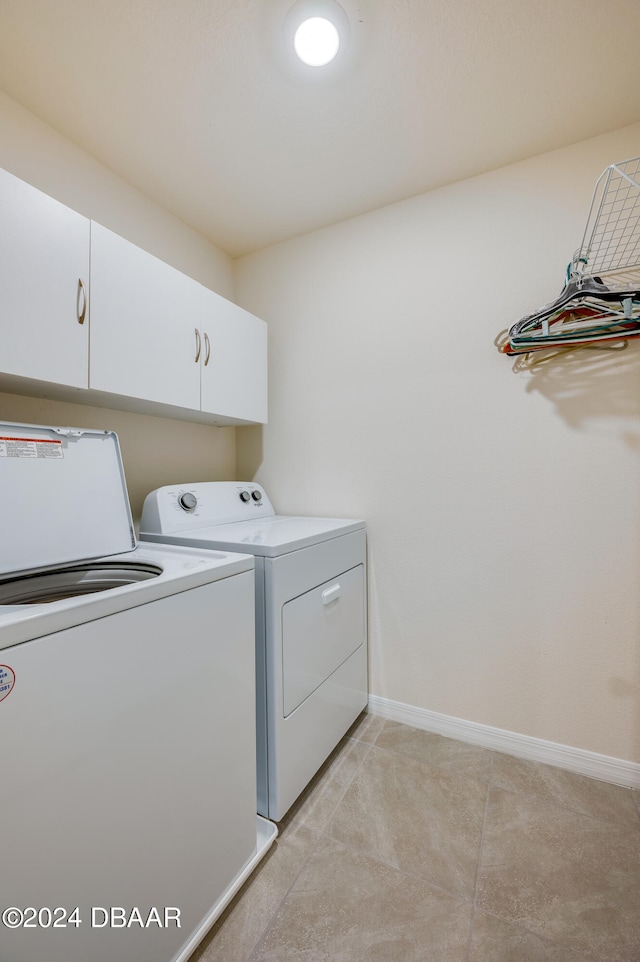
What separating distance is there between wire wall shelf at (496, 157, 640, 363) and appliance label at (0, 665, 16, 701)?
5.90 ft

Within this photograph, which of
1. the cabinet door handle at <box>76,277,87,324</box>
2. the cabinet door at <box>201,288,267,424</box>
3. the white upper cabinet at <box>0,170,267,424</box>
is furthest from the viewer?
the cabinet door at <box>201,288,267,424</box>

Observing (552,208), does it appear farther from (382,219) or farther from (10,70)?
(10,70)

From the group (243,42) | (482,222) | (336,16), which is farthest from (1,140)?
(482,222)

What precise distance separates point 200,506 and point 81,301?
908 millimetres

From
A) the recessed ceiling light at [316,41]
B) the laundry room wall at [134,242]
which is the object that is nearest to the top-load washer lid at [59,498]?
the laundry room wall at [134,242]

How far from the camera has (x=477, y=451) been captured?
177 cm

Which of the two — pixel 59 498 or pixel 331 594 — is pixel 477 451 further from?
pixel 59 498

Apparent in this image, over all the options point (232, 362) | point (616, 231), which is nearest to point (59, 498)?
point (232, 362)

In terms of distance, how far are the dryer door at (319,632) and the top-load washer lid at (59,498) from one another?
0.62 m

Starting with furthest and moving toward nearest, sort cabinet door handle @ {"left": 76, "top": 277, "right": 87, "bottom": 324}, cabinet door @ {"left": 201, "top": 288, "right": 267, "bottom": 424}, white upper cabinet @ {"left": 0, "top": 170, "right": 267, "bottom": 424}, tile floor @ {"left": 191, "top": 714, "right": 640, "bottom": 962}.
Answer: cabinet door @ {"left": 201, "top": 288, "right": 267, "bottom": 424}
cabinet door handle @ {"left": 76, "top": 277, "right": 87, "bottom": 324}
white upper cabinet @ {"left": 0, "top": 170, "right": 267, "bottom": 424}
tile floor @ {"left": 191, "top": 714, "right": 640, "bottom": 962}

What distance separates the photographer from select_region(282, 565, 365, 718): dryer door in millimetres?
1384

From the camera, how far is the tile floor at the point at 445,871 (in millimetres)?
1018

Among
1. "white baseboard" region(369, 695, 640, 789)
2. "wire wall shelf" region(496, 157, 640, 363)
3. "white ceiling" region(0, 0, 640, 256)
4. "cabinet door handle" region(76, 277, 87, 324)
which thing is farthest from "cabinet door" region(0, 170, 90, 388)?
"white baseboard" region(369, 695, 640, 789)

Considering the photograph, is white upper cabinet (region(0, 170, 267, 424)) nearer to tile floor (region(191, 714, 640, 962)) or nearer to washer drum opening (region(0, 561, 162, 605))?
washer drum opening (region(0, 561, 162, 605))
